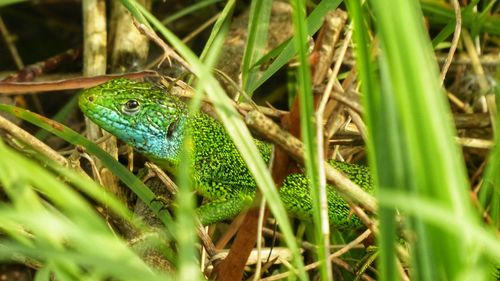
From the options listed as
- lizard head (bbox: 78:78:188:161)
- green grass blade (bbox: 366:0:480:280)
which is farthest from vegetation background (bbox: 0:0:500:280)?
lizard head (bbox: 78:78:188:161)

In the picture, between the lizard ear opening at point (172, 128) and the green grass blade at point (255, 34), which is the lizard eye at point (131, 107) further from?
the green grass blade at point (255, 34)

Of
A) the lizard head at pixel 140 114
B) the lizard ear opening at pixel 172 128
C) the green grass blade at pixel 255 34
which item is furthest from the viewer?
the lizard ear opening at pixel 172 128

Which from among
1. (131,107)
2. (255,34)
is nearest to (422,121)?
(255,34)

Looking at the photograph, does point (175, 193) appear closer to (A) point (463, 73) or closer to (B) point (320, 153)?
(B) point (320, 153)

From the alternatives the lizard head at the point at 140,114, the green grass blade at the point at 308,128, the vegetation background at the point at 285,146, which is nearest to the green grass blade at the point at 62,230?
the vegetation background at the point at 285,146

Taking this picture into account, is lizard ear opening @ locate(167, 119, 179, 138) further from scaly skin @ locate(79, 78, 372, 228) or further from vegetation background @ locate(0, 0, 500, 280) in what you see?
vegetation background @ locate(0, 0, 500, 280)

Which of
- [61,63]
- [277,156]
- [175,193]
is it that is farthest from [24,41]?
[277,156]
